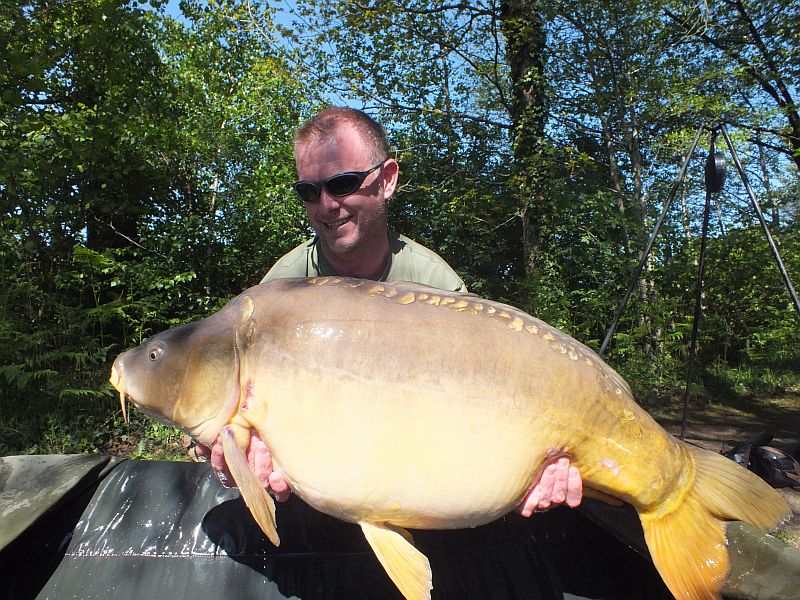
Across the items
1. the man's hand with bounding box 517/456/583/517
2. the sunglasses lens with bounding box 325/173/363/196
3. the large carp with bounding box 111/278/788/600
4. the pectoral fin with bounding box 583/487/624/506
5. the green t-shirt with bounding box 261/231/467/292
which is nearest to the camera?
the large carp with bounding box 111/278/788/600

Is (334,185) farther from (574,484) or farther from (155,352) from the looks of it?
(574,484)

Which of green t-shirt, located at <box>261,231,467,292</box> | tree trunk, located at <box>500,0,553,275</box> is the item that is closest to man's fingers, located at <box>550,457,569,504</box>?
green t-shirt, located at <box>261,231,467,292</box>

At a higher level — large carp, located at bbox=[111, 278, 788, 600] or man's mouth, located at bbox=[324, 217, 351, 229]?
man's mouth, located at bbox=[324, 217, 351, 229]

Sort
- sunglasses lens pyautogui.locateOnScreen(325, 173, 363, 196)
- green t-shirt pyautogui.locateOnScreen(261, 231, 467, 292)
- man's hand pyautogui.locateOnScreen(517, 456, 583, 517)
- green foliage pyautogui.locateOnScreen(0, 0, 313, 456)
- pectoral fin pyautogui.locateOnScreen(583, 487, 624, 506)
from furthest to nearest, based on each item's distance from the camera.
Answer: green foliage pyautogui.locateOnScreen(0, 0, 313, 456), green t-shirt pyautogui.locateOnScreen(261, 231, 467, 292), sunglasses lens pyautogui.locateOnScreen(325, 173, 363, 196), pectoral fin pyautogui.locateOnScreen(583, 487, 624, 506), man's hand pyautogui.locateOnScreen(517, 456, 583, 517)

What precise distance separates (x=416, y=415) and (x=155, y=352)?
0.64 metres

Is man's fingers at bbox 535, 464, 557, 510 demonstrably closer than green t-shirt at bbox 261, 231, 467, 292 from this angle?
Yes

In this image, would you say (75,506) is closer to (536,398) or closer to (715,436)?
(536,398)

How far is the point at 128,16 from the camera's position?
13.6 feet

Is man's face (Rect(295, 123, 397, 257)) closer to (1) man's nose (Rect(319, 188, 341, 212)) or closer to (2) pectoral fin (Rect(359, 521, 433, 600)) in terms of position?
(1) man's nose (Rect(319, 188, 341, 212))

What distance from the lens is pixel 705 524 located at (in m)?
1.25

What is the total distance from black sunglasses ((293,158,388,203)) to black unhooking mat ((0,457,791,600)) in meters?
1.05

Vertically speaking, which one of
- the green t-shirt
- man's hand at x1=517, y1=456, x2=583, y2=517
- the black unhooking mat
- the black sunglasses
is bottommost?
the black unhooking mat

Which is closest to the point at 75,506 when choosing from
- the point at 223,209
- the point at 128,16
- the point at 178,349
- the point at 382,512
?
the point at 178,349

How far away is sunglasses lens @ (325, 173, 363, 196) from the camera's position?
1640 mm
